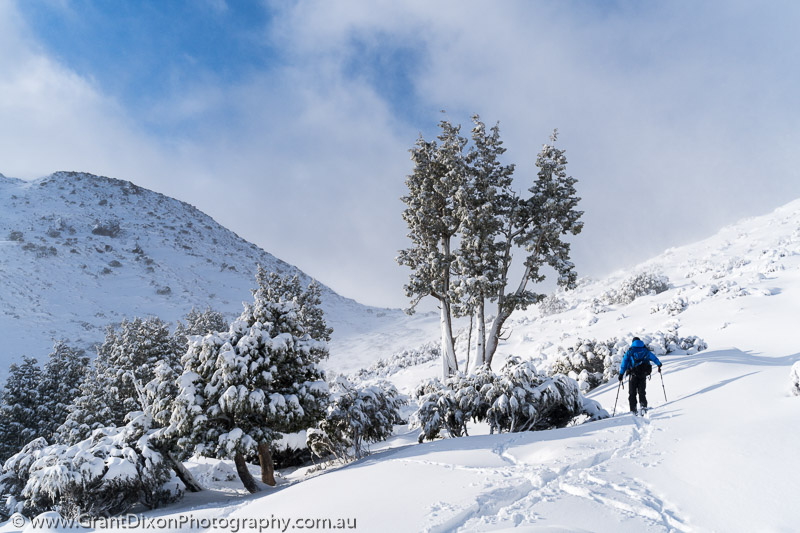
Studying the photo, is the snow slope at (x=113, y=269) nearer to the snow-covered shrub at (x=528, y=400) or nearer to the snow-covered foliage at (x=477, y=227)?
the snow-covered foliage at (x=477, y=227)

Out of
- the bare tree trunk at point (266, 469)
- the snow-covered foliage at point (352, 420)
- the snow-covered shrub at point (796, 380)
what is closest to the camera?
the snow-covered shrub at point (796, 380)

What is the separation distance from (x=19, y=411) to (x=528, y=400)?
31.9m

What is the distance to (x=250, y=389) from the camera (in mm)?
9797

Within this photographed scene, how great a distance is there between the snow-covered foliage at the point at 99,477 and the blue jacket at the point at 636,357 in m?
11.2

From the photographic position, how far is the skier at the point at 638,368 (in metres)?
9.54

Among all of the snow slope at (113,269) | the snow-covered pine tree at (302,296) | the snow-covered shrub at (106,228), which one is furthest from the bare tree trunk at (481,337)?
the snow-covered shrub at (106,228)

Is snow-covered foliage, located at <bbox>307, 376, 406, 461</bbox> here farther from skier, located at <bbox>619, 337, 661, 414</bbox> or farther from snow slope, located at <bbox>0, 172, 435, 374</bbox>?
snow slope, located at <bbox>0, 172, 435, 374</bbox>

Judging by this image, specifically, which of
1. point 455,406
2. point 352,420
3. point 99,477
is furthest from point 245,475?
point 455,406

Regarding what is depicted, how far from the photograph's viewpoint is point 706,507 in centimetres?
411

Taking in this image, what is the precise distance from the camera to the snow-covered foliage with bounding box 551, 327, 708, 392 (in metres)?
15.8

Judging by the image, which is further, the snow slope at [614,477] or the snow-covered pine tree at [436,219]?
the snow-covered pine tree at [436,219]

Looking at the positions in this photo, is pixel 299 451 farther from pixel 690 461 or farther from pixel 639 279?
pixel 639 279

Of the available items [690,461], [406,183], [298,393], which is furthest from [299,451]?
[690,461]

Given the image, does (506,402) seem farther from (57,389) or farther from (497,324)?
(57,389)
